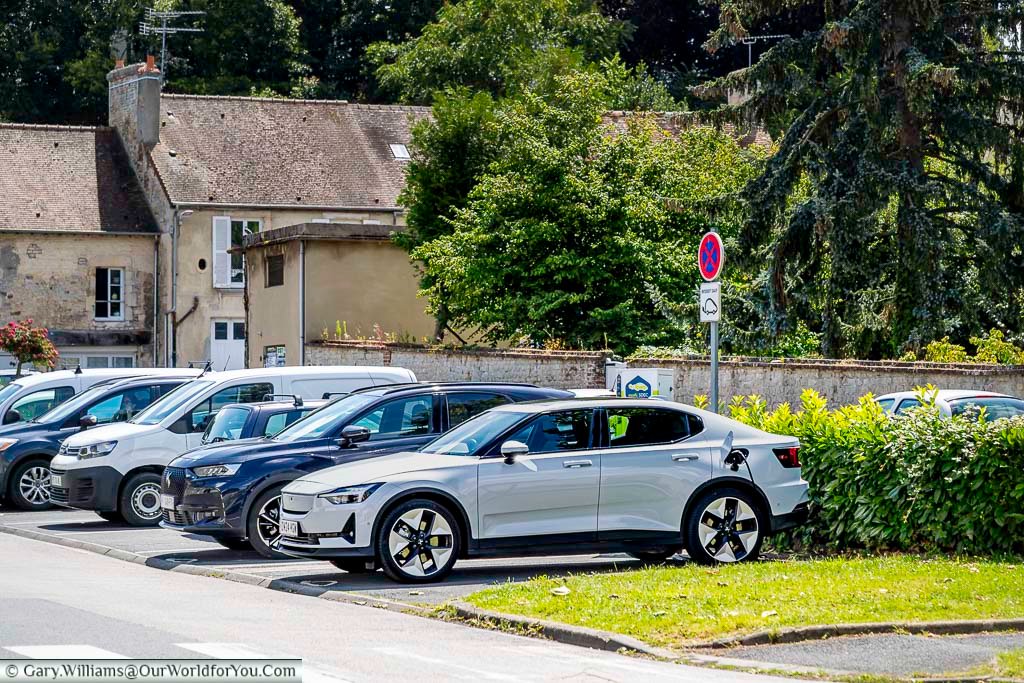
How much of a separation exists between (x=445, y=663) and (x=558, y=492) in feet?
14.6

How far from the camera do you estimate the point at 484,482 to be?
14.0 metres

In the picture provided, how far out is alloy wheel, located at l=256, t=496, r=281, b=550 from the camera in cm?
1608

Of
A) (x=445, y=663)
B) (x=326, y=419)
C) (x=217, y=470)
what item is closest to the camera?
(x=445, y=663)

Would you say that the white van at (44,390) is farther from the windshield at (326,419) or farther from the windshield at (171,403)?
the windshield at (326,419)

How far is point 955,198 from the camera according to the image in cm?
2783

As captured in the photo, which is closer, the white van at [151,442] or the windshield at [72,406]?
the white van at [151,442]

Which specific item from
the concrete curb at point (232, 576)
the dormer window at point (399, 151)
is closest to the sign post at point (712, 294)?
the concrete curb at point (232, 576)

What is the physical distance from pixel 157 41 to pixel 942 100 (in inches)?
1712

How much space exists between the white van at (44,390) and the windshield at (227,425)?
5217 mm

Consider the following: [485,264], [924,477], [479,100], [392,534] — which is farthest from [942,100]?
[392,534]

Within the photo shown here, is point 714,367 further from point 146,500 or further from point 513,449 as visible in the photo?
Result: point 146,500

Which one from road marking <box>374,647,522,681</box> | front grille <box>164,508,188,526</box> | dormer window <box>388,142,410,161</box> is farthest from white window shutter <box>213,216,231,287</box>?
road marking <box>374,647,522,681</box>

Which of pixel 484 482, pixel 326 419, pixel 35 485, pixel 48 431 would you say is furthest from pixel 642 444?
pixel 35 485

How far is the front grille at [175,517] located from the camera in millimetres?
16594
